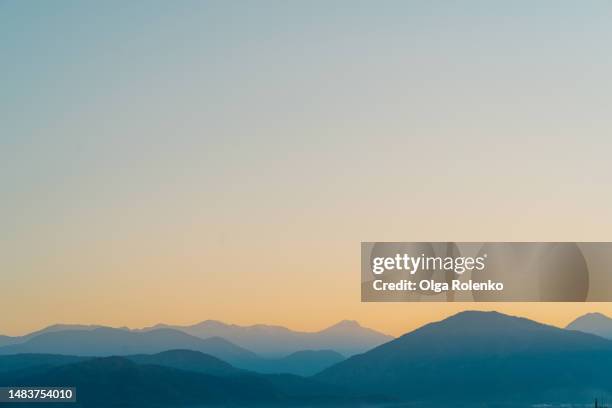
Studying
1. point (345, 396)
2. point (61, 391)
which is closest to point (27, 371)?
point (61, 391)

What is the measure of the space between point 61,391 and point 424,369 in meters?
16.7

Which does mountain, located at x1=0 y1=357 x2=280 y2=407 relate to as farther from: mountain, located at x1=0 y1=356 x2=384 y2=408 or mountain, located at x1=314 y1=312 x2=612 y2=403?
mountain, located at x1=314 y1=312 x2=612 y2=403

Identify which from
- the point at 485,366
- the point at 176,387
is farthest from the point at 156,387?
the point at 485,366

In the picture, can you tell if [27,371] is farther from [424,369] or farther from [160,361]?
[424,369]

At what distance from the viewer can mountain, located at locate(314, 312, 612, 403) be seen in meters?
29.6

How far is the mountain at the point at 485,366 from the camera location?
1164 inches

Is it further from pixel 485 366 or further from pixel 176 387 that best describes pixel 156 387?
pixel 485 366

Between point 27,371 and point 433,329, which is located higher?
point 433,329

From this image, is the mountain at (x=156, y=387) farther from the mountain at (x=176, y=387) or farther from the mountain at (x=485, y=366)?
the mountain at (x=485, y=366)

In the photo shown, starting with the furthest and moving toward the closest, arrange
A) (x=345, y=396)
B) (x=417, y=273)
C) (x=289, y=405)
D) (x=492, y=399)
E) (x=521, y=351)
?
1. (x=521, y=351)
2. (x=492, y=399)
3. (x=345, y=396)
4. (x=289, y=405)
5. (x=417, y=273)

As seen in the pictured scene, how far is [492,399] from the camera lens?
32312 millimetres

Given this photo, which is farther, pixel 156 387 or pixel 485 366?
pixel 485 366

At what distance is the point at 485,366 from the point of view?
3400cm

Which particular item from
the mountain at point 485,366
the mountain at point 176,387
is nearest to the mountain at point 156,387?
the mountain at point 176,387
